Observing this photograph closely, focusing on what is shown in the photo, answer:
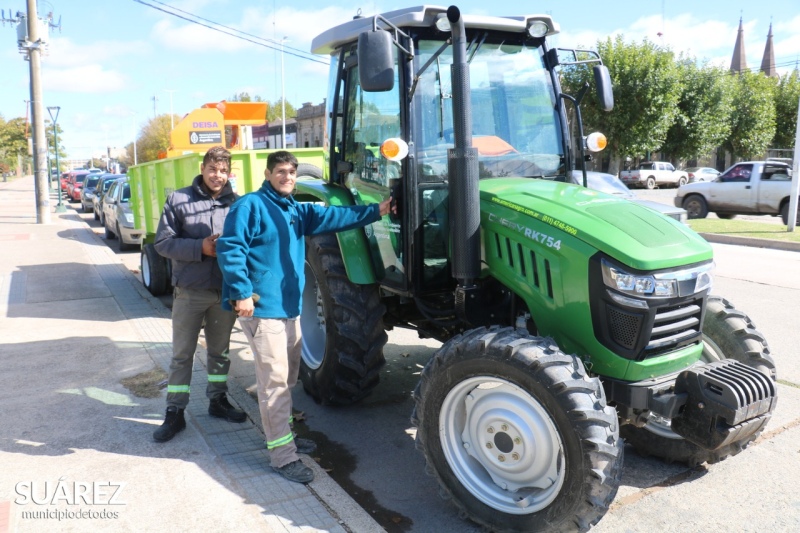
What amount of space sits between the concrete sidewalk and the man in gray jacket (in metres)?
0.32

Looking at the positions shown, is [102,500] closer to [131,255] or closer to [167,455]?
[167,455]

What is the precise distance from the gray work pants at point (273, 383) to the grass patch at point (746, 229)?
46.0 ft

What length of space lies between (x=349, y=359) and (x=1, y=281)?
8.57 m

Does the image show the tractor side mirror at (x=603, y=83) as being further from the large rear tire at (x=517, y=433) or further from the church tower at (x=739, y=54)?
the church tower at (x=739, y=54)

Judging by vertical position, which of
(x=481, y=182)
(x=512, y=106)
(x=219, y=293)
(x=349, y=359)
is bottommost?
(x=349, y=359)

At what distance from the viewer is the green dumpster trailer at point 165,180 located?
27.2ft

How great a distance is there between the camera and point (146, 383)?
566 cm

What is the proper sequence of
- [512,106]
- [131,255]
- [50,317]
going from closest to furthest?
1. [512,106]
2. [50,317]
3. [131,255]

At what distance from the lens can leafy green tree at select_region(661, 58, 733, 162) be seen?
37.8 m

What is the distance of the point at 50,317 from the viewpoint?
8156 millimetres

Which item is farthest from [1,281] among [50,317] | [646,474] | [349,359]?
[646,474]

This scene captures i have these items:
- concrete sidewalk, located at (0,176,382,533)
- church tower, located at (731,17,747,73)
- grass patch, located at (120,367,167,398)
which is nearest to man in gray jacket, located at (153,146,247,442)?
concrete sidewalk, located at (0,176,382,533)

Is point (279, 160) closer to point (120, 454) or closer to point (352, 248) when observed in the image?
point (352, 248)

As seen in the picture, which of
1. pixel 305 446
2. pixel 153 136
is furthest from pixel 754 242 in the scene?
pixel 153 136
